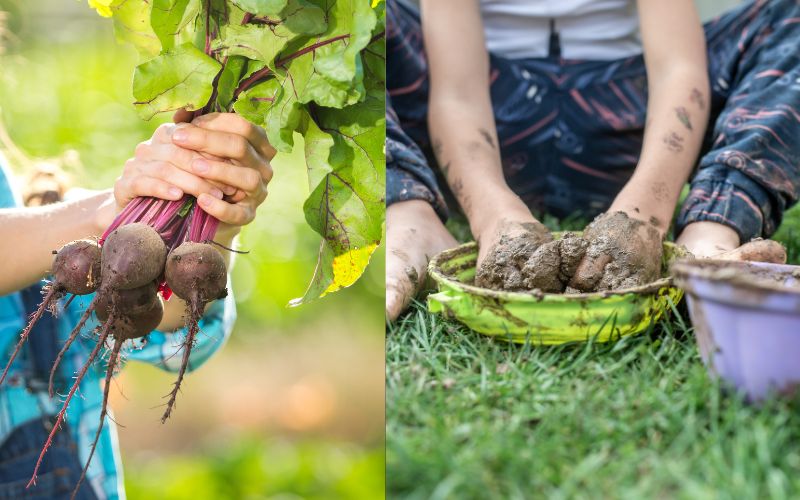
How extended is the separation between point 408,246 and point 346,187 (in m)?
0.14

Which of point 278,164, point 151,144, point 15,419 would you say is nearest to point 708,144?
point 151,144

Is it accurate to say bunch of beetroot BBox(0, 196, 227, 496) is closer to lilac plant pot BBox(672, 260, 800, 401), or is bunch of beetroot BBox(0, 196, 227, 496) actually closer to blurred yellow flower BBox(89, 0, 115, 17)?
blurred yellow flower BBox(89, 0, 115, 17)

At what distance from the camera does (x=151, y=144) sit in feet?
3.45

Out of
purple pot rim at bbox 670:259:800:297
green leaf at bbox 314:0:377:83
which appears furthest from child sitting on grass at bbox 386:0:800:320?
green leaf at bbox 314:0:377:83

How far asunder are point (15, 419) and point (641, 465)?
3.81ft

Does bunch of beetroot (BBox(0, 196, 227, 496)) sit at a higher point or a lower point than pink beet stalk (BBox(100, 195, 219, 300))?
lower

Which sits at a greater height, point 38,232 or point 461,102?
point 461,102

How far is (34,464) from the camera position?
140cm

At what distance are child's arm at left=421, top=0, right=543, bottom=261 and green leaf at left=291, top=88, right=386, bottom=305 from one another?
0.62 ft

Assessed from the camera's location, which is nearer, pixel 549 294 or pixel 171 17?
pixel 549 294

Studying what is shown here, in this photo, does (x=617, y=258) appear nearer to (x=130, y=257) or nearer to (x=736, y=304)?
(x=736, y=304)

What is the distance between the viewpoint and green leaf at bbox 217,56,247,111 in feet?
3.38

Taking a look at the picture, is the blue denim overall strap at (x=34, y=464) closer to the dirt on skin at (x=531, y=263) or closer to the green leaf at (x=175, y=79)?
the green leaf at (x=175, y=79)

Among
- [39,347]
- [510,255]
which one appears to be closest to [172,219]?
[510,255]
